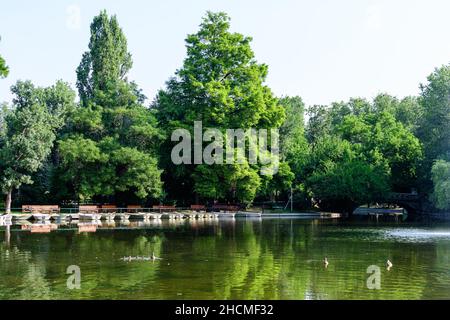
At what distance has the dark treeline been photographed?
5722cm

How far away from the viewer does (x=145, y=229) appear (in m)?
43.7

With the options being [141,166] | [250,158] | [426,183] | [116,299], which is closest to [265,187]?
[250,158]

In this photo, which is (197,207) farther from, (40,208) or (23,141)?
(23,141)

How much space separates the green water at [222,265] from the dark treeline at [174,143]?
61.3 ft

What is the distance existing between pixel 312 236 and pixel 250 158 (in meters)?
24.6

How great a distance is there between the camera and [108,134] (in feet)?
206

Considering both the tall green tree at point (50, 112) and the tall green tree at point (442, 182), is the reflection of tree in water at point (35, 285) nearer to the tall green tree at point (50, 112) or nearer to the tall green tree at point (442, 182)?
the tall green tree at point (50, 112)

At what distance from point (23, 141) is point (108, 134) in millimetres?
Result: 10562

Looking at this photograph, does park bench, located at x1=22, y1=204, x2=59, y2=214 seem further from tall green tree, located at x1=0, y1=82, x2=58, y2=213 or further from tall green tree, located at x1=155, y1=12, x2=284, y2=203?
tall green tree, located at x1=155, y1=12, x2=284, y2=203

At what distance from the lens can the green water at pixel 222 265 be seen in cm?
1873

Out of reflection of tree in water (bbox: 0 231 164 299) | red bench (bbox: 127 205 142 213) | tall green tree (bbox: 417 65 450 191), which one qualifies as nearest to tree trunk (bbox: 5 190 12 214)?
red bench (bbox: 127 205 142 213)

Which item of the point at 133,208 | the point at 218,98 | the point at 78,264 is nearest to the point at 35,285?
the point at 78,264

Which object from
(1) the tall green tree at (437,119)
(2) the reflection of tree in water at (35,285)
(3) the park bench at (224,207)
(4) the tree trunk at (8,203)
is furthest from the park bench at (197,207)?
(2) the reflection of tree in water at (35,285)
